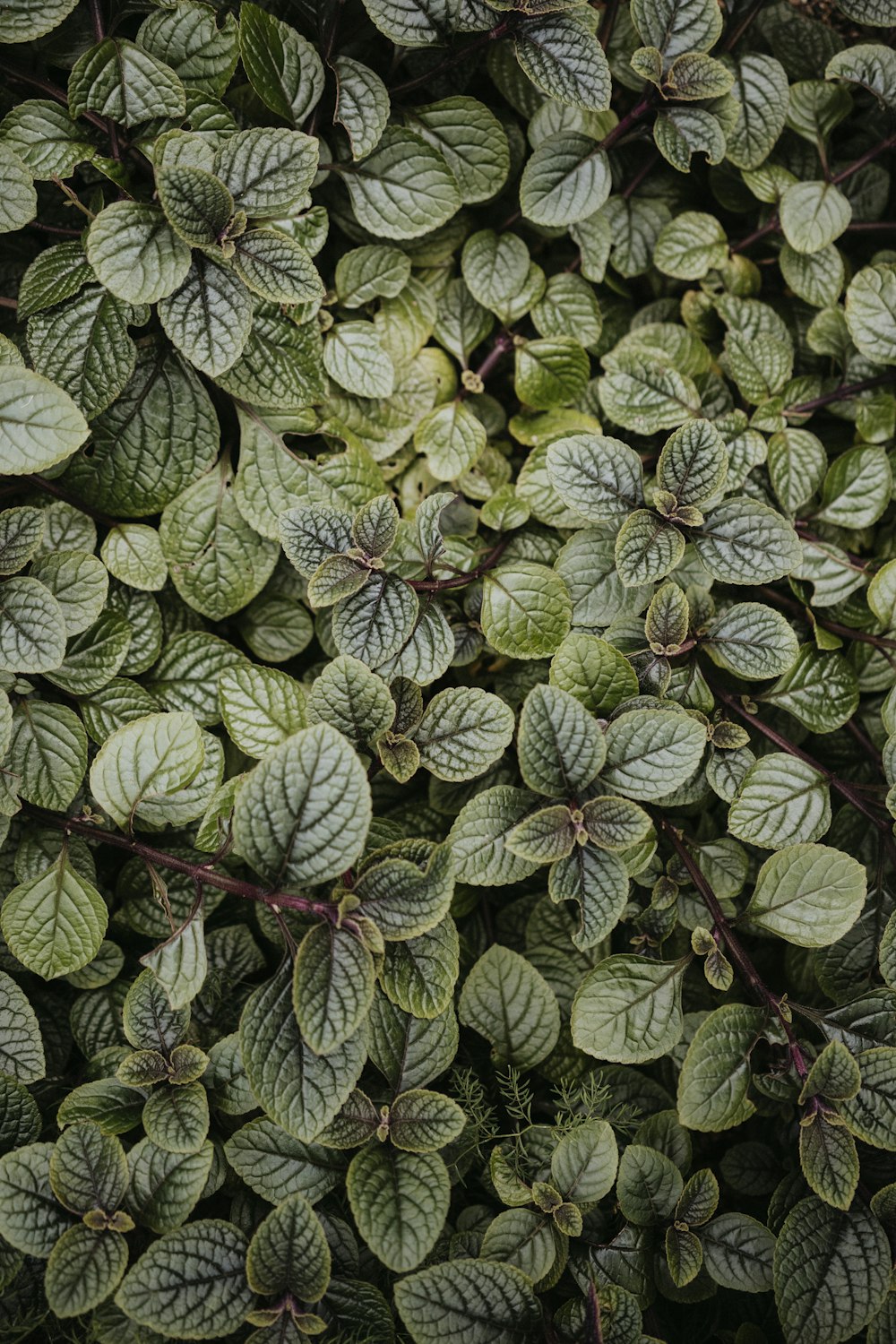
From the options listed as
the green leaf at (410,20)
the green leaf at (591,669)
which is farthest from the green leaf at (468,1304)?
the green leaf at (410,20)

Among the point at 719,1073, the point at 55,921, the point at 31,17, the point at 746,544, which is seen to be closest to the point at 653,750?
the point at 746,544

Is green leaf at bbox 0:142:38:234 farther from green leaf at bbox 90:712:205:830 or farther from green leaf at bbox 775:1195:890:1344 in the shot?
green leaf at bbox 775:1195:890:1344

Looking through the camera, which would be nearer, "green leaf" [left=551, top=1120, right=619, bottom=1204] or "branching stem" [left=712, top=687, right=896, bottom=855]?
"green leaf" [left=551, top=1120, right=619, bottom=1204]

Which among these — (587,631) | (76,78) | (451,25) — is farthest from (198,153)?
(587,631)

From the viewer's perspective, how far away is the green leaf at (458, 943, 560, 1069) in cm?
151

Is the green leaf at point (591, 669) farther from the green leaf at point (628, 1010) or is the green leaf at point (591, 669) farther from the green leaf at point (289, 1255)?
the green leaf at point (289, 1255)

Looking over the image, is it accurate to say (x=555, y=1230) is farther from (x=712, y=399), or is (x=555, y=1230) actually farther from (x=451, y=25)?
(x=451, y=25)

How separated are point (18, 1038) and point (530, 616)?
1052mm

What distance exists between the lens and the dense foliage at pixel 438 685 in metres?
1.34

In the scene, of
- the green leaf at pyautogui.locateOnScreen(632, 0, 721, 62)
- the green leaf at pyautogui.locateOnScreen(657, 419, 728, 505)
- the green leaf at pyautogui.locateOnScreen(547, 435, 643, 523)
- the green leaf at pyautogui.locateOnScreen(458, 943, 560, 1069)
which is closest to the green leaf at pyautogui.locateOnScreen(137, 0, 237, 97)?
the green leaf at pyautogui.locateOnScreen(632, 0, 721, 62)

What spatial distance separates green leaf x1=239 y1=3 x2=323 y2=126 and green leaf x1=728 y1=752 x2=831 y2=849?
1.32 metres

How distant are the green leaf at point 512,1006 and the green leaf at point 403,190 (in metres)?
1.25

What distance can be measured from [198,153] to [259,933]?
128 centimetres

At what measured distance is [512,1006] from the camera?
151 cm
